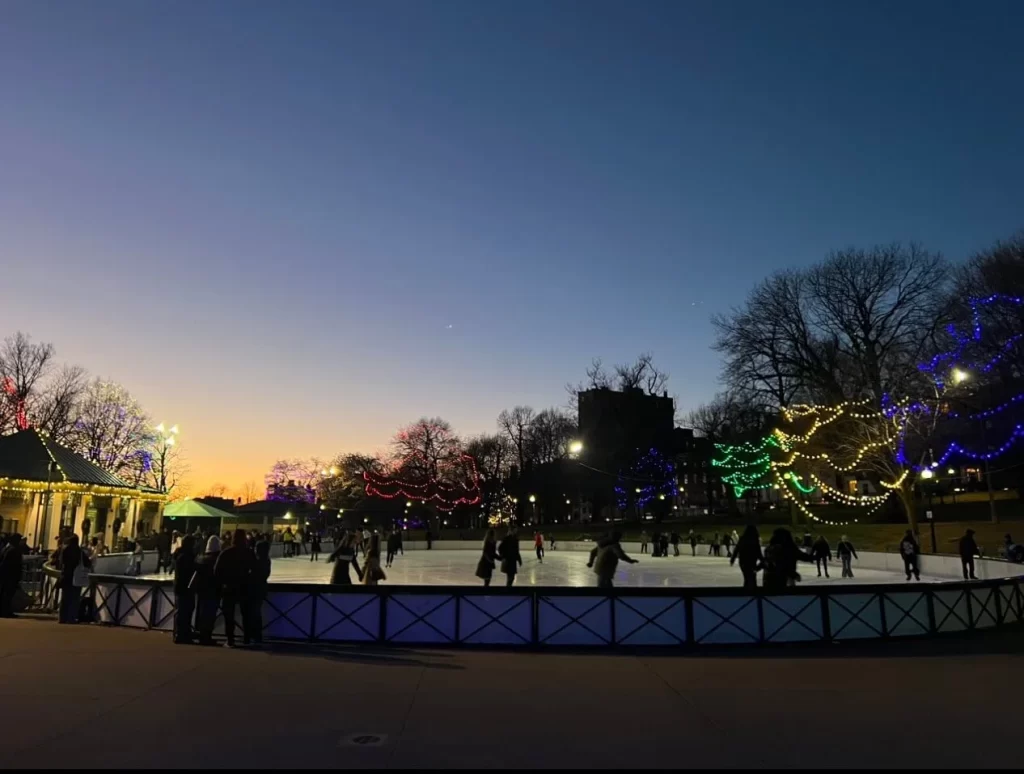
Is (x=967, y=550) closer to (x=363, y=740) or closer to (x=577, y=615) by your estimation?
(x=577, y=615)

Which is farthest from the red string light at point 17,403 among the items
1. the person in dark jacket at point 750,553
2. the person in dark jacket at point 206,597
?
the person in dark jacket at point 750,553

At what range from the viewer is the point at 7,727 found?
223 inches

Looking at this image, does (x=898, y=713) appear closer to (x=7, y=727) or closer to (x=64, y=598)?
(x=7, y=727)

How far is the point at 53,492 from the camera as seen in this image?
82.8ft

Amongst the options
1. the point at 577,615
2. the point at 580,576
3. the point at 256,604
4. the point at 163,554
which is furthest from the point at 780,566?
the point at 163,554

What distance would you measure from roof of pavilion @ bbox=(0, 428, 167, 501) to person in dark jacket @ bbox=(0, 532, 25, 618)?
11743mm

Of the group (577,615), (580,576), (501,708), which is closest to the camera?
(501,708)

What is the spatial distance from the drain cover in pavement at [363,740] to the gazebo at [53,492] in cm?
1921

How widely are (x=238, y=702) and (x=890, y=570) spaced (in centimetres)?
2641

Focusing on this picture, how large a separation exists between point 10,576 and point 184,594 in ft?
18.5

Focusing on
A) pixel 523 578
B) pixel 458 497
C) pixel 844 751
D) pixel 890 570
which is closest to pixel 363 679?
pixel 844 751

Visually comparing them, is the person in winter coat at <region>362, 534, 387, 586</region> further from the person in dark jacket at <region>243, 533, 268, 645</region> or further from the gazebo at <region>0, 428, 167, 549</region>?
the gazebo at <region>0, 428, 167, 549</region>

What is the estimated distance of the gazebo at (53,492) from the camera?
2392 centimetres

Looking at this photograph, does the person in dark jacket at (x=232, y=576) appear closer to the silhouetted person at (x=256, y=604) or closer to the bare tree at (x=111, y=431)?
the silhouetted person at (x=256, y=604)
